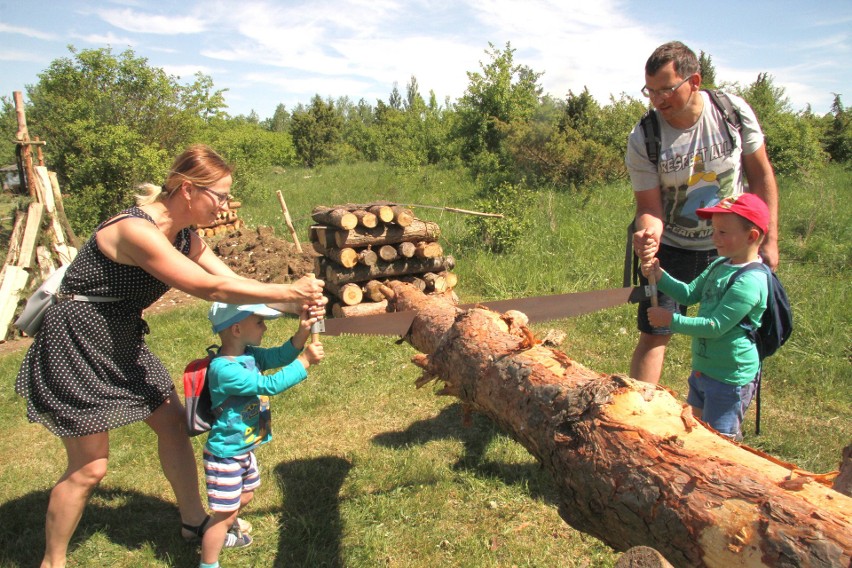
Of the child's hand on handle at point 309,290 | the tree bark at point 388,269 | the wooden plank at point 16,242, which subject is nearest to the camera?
the child's hand on handle at point 309,290

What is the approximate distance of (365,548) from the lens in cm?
309

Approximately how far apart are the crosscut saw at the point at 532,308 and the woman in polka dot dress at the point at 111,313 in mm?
586

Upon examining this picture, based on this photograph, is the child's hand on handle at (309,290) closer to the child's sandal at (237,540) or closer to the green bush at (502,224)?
the child's sandal at (237,540)

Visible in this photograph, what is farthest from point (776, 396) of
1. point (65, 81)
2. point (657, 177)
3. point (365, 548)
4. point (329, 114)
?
point (329, 114)

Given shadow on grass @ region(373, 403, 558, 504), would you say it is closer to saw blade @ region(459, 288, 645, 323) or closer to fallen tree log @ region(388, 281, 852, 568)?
saw blade @ region(459, 288, 645, 323)

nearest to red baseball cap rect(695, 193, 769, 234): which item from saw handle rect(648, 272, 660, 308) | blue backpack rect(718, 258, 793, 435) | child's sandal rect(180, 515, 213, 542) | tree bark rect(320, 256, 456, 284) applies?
blue backpack rect(718, 258, 793, 435)

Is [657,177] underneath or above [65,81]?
underneath

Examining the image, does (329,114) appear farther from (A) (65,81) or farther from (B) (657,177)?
(B) (657,177)

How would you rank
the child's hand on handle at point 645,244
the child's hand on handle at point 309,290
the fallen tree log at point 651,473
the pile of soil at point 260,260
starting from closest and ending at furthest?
the fallen tree log at point 651,473, the child's hand on handle at point 309,290, the child's hand on handle at point 645,244, the pile of soil at point 260,260

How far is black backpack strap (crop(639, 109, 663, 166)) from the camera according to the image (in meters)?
3.32

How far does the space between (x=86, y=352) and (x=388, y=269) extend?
4.96 metres

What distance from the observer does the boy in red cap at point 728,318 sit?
106 inches

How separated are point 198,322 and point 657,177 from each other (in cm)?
581

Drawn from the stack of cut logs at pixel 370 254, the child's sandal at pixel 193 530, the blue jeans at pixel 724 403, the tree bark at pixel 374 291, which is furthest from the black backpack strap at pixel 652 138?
the tree bark at pixel 374 291
